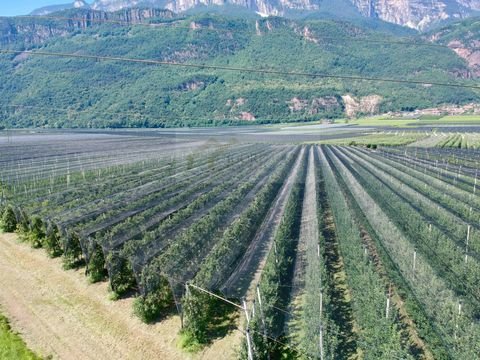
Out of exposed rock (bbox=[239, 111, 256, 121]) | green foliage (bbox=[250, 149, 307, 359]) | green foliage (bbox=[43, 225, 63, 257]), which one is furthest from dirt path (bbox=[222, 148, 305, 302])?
exposed rock (bbox=[239, 111, 256, 121])

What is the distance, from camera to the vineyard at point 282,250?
8.70 m

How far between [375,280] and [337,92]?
126m

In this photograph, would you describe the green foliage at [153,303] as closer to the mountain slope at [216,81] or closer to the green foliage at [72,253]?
the green foliage at [72,253]

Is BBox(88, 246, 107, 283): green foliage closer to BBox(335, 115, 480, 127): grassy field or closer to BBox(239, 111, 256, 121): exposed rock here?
BBox(335, 115, 480, 127): grassy field

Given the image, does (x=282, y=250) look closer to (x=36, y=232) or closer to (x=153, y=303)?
(x=153, y=303)

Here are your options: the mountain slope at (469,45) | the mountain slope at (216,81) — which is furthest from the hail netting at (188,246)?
the mountain slope at (469,45)

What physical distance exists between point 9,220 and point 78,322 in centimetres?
1060

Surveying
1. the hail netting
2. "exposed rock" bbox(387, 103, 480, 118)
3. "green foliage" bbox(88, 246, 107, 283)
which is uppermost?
"exposed rock" bbox(387, 103, 480, 118)

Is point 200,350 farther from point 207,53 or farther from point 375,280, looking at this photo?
point 207,53

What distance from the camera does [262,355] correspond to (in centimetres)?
848

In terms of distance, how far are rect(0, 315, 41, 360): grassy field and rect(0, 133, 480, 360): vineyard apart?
2678 millimetres

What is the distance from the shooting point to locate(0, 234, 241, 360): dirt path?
31.7ft

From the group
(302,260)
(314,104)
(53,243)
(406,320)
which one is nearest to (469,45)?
(314,104)

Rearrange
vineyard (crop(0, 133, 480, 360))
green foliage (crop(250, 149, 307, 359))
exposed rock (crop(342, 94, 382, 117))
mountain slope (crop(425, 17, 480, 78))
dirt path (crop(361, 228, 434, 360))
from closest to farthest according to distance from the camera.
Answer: dirt path (crop(361, 228, 434, 360)) < green foliage (crop(250, 149, 307, 359)) < vineyard (crop(0, 133, 480, 360)) < exposed rock (crop(342, 94, 382, 117)) < mountain slope (crop(425, 17, 480, 78))
